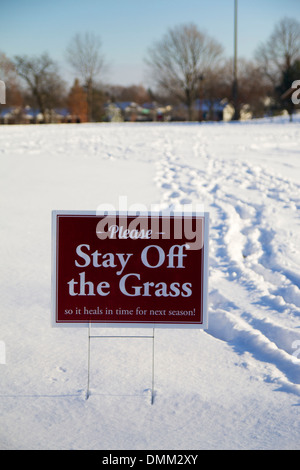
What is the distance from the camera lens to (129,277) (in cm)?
298

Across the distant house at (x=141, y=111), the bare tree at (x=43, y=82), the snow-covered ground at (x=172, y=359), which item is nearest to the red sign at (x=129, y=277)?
the snow-covered ground at (x=172, y=359)

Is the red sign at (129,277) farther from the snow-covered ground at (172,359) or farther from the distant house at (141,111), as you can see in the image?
the distant house at (141,111)

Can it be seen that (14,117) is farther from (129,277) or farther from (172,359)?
(129,277)

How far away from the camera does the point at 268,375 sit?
3.31 meters

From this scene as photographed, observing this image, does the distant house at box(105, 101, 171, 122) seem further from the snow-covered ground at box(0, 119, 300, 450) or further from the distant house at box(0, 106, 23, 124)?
the snow-covered ground at box(0, 119, 300, 450)

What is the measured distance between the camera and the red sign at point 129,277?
2.91 m

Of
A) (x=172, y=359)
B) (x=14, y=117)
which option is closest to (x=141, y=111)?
(x=14, y=117)

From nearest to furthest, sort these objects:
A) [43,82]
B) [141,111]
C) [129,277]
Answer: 1. [129,277]
2. [43,82]
3. [141,111]

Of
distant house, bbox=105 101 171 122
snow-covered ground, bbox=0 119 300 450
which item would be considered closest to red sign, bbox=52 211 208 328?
snow-covered ground, bbox=0 119 300 450

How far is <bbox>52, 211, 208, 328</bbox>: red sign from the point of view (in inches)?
115

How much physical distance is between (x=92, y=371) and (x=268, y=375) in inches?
45.1

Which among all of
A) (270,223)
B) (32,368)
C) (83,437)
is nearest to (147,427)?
(83,437)

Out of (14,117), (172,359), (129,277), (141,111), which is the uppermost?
(141,111)
